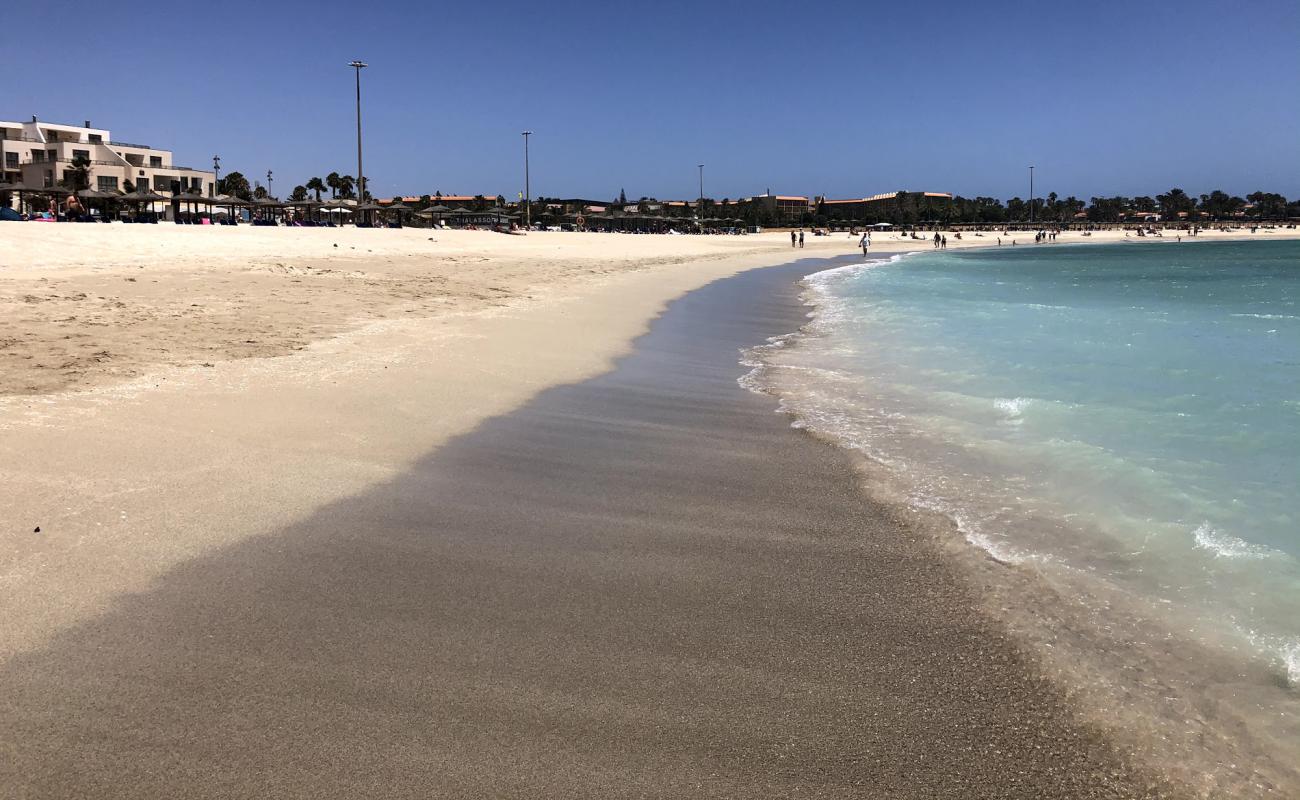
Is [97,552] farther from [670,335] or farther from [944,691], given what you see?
[670,335]

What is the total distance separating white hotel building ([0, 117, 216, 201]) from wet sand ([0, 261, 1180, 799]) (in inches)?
3125

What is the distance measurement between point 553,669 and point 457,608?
67 cm

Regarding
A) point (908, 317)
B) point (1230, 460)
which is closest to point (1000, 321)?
point (908, 317)

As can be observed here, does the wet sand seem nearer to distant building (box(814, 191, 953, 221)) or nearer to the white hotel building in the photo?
the white hotel building

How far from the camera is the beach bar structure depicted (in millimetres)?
74500

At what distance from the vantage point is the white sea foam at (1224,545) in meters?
4.54

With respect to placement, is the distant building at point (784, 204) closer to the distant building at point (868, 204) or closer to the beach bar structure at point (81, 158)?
the distant building at point (868, 204)

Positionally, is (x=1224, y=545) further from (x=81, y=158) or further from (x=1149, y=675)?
(x=81, y=158)

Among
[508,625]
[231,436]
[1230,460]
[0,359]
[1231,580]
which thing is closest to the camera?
[508,625]

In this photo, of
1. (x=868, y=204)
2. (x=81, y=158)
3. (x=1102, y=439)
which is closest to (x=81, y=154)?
(x=81, y=158)

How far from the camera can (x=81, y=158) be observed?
73.2 metres

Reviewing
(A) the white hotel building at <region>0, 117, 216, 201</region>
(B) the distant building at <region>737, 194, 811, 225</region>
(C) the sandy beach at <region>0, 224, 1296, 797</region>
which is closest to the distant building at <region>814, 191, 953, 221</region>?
(B) the distant building at <region>737, 194, 811, 225</region>

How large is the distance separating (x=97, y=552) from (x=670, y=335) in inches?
388

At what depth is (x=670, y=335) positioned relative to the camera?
1313 cm
